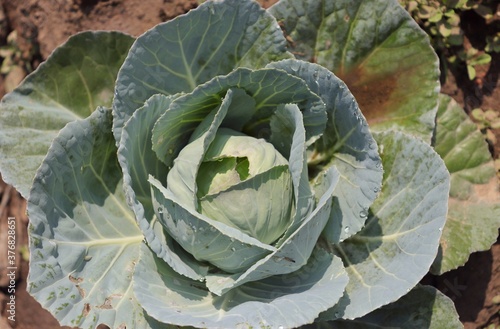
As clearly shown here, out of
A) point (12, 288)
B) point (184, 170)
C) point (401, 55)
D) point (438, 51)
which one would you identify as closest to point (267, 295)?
point (184, 170)

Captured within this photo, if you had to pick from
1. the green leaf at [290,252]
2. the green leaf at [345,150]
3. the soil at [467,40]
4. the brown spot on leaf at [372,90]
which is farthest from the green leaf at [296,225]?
the soil at [467,40]

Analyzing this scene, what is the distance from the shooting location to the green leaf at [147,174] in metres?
1.97

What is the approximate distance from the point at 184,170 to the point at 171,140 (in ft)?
0.81

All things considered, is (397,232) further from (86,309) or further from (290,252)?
(86,309)

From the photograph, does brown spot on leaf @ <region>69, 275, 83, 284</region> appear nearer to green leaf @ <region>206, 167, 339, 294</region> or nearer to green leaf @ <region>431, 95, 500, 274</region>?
green leaf @ <region>206, 167, 339, 294</region>

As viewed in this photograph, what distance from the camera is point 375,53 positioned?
2.54 metres

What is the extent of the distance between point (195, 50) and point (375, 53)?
81 centimetres

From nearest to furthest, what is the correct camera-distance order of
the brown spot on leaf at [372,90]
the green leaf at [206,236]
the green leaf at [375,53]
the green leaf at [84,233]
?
1. the green leaf at [206,236]
2. the green leaf at [84,233]
3. the green leaf at [375,53]
4. the brown spot on leaf at [372,90]

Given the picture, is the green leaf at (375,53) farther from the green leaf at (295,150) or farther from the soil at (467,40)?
the soil at (467,40)

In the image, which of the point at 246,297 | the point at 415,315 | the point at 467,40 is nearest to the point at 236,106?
the point at 246,297

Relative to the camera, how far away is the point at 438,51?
3.09m

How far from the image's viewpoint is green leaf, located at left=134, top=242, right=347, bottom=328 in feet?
6.28

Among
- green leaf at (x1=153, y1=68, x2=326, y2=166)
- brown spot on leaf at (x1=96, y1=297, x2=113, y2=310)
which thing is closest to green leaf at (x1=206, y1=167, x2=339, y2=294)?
green leaf at (x1=153, y1=68, x2=326, y2=166)

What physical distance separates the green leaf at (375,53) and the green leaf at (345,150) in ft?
1.31
